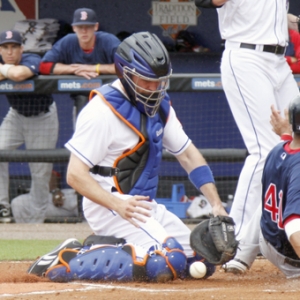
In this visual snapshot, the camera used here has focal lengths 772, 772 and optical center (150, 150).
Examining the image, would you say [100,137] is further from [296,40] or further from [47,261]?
[296,40]

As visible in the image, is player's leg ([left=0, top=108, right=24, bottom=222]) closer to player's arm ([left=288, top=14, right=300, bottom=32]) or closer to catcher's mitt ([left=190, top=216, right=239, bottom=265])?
player's arm ([left=288, top=14, right=300, bottom=32])

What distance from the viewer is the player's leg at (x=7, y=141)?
A: 7.00m

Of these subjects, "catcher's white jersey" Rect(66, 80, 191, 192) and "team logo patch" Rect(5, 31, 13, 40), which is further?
"team logo patch" Rect(5, 31, 13, 40)

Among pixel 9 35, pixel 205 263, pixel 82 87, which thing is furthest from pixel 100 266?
pixel 9 35

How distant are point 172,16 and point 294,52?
243 cm

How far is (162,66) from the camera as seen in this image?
3959 millimetres

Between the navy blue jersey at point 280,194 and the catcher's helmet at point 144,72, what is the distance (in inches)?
26.3

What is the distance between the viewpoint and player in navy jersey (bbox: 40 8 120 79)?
6.74m

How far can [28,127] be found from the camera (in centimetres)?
707

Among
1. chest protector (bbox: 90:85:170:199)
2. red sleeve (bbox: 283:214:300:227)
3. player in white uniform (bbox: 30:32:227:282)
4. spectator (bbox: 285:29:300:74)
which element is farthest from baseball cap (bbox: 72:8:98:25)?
red sleeve (bbox: 283:214:300:227)

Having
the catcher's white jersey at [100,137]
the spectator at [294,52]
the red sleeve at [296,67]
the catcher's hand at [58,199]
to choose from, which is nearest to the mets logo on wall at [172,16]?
the spectator at [294,52]

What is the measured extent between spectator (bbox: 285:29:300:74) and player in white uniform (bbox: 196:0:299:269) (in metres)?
1.85

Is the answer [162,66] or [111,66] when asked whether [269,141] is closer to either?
[162,66]

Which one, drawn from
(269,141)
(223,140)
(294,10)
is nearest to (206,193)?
(269,141)
